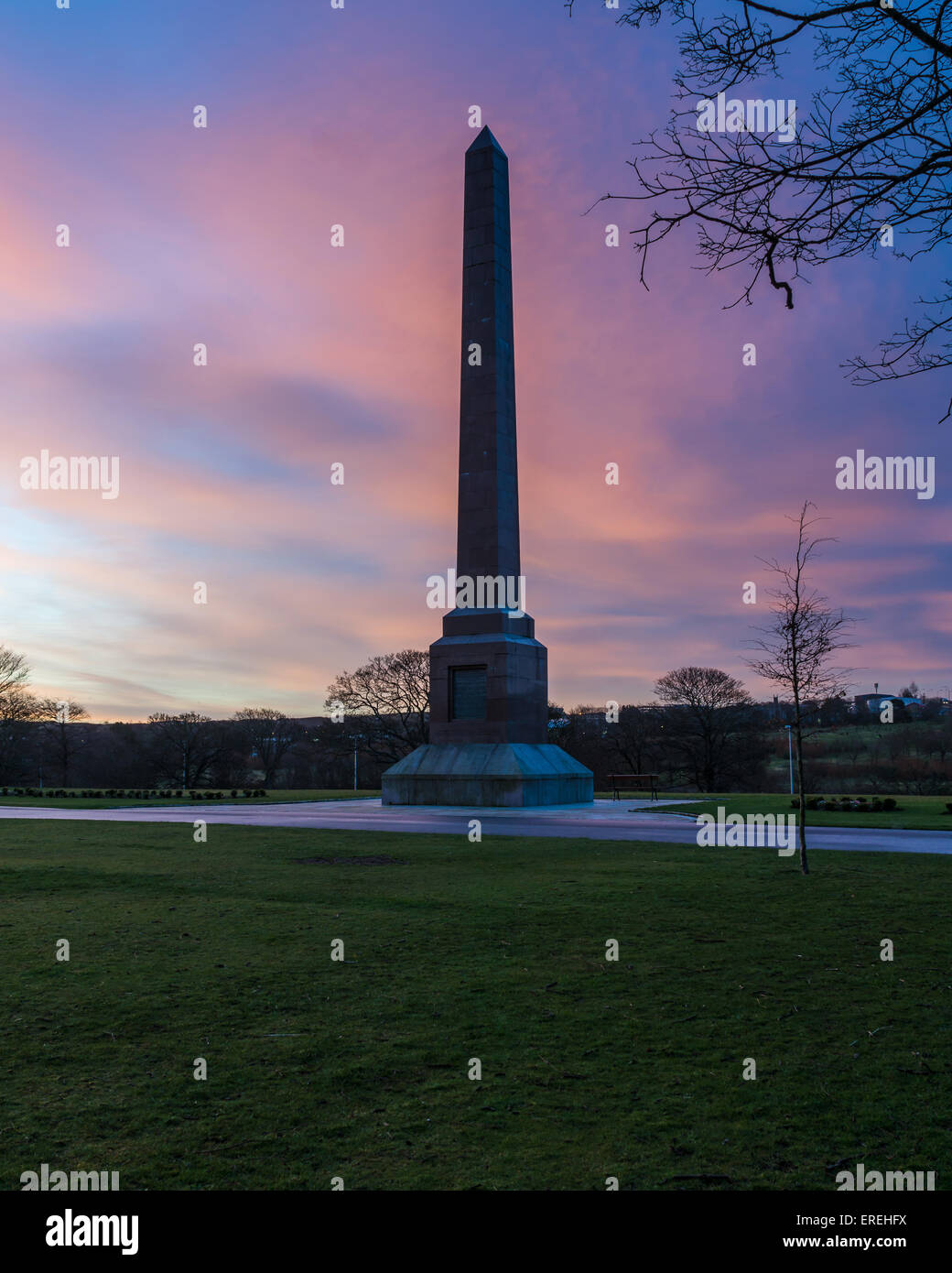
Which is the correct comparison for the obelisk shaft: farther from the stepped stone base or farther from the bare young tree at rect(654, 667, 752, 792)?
the bare young tree at rect(654, 667, 752, 792)

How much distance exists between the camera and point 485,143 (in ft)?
103

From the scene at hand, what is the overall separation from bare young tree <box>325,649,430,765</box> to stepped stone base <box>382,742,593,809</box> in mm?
24830

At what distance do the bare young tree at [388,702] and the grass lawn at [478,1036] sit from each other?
4448 cm

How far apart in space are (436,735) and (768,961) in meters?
23.5

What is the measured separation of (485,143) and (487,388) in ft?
29.5

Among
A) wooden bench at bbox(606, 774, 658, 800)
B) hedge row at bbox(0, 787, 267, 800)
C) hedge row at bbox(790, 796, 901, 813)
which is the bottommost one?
hedge row at bbox(0, 787, 267, 800)

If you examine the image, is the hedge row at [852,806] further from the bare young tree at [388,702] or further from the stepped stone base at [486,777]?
the bare young tree at [388,702]

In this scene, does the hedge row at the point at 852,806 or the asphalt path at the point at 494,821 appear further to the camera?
the hedge row at the point at 852,806

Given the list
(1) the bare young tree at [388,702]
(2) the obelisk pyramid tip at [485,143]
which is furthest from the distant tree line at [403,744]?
(2) the obelisk pyramid tip at [485,143]

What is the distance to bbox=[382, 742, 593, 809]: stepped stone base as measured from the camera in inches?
1095

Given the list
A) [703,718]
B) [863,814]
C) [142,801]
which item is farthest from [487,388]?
[703,718]

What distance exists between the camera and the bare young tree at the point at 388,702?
56.0m

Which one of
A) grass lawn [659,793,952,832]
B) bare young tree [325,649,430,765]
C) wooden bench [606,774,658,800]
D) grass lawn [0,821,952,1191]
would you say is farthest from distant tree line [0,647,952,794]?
grass lawn [0,821,952,1191]
